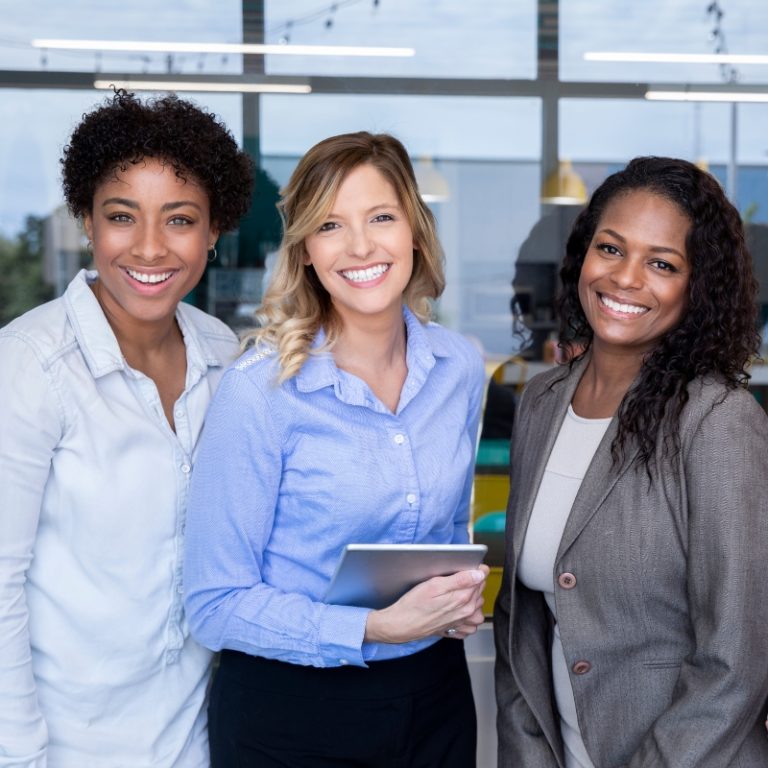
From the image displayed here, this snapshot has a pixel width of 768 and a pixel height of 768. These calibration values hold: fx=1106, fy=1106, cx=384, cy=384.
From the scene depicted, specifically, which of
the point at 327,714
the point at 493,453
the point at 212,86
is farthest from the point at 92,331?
the point at 212,86

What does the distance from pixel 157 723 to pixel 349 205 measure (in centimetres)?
104

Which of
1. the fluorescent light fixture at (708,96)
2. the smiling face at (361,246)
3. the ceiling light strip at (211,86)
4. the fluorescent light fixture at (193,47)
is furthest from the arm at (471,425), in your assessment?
the fluorescent light fixture at (708,96)

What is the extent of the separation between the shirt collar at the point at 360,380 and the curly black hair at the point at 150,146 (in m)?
0.38

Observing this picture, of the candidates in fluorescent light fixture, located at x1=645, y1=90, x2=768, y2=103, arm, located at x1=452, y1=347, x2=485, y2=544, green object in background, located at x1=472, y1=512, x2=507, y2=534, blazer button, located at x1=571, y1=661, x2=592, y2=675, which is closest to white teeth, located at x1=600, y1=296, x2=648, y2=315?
arm, located at x1=452, y1=347, x2=485, y2=544

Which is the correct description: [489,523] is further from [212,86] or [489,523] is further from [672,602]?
[672,602]

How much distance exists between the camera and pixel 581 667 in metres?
1.96

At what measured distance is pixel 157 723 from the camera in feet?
6.81

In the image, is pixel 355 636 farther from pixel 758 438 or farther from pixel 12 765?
pixel 758 438

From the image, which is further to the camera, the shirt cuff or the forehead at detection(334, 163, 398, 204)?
the forehead at detection(334, 163, 398, 204)

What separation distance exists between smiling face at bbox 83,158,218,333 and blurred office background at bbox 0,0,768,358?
12.2 feet

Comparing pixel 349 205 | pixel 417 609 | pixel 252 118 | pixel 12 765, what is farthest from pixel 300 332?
pixel 252 118

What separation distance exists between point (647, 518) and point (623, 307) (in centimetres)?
40

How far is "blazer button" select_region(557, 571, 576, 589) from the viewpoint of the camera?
1947 millimetres

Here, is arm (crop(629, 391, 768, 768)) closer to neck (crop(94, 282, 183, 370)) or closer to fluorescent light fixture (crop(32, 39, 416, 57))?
neck (crop(94, 282, 183, 370))
